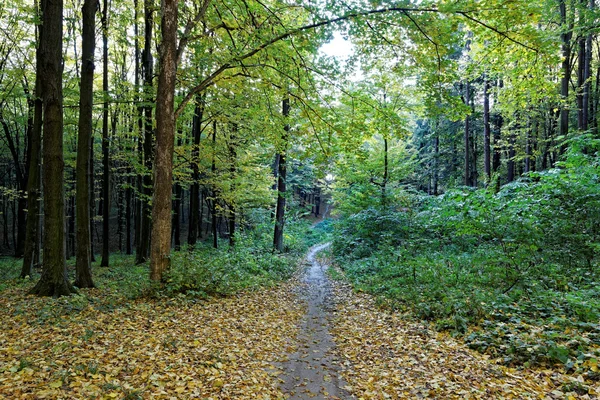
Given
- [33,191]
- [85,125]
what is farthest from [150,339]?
[33,191]

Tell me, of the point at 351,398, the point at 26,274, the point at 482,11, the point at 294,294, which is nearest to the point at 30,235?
the point at 26,274

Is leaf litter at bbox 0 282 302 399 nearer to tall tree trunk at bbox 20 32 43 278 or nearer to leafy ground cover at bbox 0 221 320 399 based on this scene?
leafy ground cover at bbox 0 221 320 399

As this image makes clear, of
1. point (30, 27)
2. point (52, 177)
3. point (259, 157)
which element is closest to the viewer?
point (52, 177)

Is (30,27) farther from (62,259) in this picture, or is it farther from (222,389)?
(222,389)

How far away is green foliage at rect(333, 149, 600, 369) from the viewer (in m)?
5.19

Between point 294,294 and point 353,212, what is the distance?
951cm

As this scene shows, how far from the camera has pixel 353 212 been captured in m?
19.6

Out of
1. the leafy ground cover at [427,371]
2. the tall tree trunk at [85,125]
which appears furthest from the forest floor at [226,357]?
the tall tree trunk at [85,125]

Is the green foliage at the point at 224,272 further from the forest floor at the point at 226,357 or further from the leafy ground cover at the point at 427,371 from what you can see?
the leafy ground cover at the point at 427,371

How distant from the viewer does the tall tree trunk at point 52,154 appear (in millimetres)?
7449

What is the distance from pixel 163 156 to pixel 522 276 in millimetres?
9297

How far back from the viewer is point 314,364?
5617 mm

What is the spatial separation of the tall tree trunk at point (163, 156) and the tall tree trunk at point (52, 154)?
6.97ft

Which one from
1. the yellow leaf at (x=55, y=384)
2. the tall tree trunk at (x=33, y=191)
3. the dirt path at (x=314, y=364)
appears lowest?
the dirt path at (x=314, y=364)
